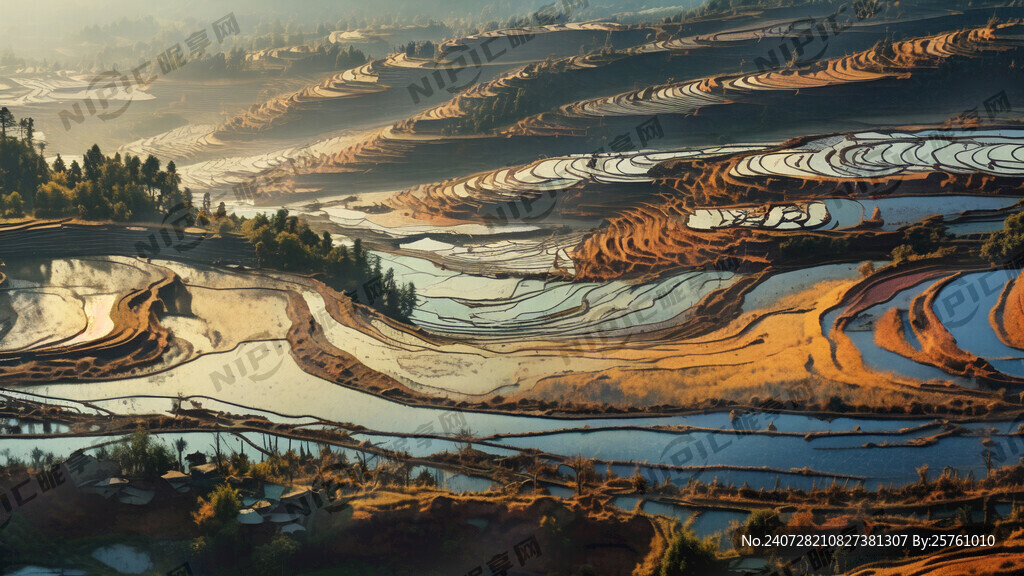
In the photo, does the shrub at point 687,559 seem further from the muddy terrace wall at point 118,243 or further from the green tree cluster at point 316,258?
the muddy terrace wall at point 118,243

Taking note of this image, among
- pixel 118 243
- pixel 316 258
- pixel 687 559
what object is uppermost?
pixel 118 243

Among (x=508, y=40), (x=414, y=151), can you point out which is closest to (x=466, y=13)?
(x=508, y=40)

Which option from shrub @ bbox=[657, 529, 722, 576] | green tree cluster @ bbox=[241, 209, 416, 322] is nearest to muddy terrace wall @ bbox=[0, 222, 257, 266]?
green tree cluster @ bbox=[241, 209, 416, 322]

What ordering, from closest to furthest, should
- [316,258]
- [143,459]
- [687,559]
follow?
[687,559] → [143,459] → [316,258]

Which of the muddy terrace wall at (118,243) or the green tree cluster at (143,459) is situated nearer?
the green tree cluster at (143,459)

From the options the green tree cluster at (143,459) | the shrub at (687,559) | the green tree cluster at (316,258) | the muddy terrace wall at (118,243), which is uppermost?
the muddy terrace wall at (118,243)

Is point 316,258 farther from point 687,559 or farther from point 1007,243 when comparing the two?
point 1007,243

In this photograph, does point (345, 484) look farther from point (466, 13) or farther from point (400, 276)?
point (466, 13)

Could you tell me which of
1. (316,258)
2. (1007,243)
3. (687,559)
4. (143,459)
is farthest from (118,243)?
(1007,243)

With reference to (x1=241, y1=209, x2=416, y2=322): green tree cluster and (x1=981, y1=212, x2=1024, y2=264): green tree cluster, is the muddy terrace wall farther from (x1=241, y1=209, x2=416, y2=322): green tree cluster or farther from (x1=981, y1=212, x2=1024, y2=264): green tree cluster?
(x1=981, y1=212, x2=1024, y2=264): green tree cluster

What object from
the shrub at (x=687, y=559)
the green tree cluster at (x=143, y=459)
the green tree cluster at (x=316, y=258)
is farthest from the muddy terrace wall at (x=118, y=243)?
the shrub at (x=687, y=559)

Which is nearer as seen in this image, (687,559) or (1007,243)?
(687,559)
